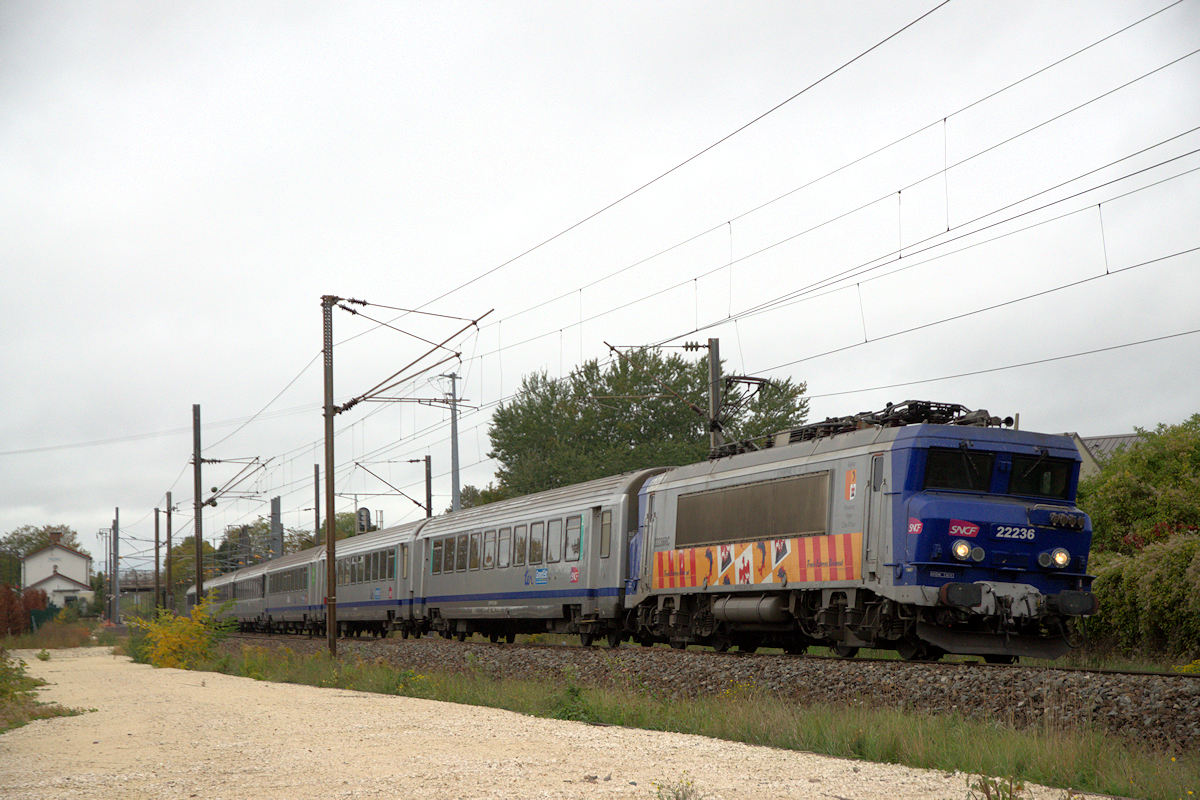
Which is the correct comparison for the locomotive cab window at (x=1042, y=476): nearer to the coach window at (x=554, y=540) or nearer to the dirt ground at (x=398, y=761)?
the dirt ground at (x=398, y=761)

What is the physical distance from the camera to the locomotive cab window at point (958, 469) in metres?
16.2

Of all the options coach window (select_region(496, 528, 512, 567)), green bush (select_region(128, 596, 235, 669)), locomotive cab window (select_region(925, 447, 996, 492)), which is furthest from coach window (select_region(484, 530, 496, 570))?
locomotive cab window (select_region(925, 447, 996, 492))

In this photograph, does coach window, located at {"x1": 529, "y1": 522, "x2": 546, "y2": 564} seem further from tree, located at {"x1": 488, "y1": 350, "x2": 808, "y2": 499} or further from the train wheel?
tree, located at {"x1": 488, "y1": 350, "x2": 808, "y2": 499}

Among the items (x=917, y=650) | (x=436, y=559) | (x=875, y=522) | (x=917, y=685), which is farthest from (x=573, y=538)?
(x=917, y=685)

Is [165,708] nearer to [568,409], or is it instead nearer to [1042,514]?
[1042,514]

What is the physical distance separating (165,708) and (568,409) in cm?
4488

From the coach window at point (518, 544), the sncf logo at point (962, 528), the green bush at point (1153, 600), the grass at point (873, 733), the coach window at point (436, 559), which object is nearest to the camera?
the grass at point (873, 733)

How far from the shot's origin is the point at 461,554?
32281 millimetres

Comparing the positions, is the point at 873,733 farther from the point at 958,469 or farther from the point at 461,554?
the point at 461,554

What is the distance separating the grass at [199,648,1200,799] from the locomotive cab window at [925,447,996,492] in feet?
13.0

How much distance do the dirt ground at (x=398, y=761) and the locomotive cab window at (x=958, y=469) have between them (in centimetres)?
571

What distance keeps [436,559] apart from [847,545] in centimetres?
1942

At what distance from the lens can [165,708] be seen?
59.4 ft

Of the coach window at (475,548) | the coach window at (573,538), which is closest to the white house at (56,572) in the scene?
the coach window at (475,548)
